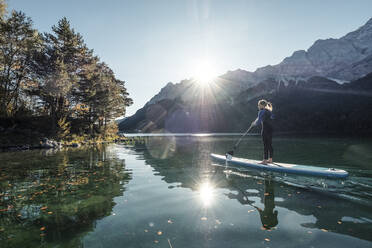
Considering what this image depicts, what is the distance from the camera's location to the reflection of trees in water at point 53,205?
182 inches

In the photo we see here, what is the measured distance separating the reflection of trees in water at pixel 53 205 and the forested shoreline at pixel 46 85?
24.4 meters

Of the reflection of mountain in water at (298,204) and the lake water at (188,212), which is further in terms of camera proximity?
the reflection of mountain in water at (298,204)

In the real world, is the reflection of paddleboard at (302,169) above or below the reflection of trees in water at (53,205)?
above

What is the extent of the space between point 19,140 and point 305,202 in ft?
119

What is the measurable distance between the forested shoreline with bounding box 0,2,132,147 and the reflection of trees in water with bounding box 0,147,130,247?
960 inches

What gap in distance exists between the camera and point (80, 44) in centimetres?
4000

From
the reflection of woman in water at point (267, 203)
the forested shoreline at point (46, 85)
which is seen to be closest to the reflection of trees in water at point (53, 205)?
the reflection of woman in water at point (267, 203)

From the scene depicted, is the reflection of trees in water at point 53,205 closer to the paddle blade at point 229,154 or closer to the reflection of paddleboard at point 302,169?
the paddle blade at point 229,154

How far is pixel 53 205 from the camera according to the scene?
6.66 m

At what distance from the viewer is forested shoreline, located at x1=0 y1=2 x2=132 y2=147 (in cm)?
3139

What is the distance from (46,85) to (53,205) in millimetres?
33080

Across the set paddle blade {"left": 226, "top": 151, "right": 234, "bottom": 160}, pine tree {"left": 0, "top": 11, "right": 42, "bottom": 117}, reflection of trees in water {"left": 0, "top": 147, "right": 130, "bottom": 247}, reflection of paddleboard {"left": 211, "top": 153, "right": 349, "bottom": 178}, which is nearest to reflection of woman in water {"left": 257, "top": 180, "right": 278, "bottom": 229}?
reflection of paddleboard {"left": 211, "top": 153, "right": 349, "bottom": 178}

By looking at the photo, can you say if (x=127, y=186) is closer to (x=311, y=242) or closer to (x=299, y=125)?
(x=311, y=242)

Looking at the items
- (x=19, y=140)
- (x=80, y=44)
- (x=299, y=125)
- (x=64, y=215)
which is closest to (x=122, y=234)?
(x=64, y=215)
